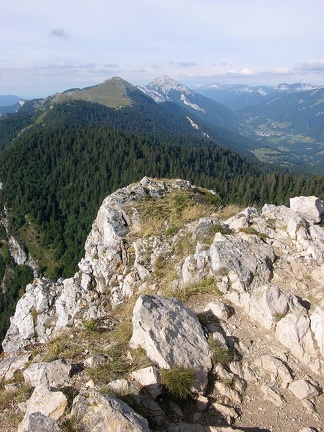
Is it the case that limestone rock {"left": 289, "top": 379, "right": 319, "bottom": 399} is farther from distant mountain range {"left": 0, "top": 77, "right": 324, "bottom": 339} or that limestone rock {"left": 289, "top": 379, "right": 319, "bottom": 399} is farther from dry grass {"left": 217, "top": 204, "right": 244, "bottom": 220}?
distant mountain range {"left": 0, "top": 77, "right": 324, "bottom": 339}

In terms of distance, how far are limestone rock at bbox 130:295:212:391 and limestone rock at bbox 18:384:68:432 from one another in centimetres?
281

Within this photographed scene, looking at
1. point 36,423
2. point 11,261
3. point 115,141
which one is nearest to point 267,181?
point 115,141

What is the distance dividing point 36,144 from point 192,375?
642ft

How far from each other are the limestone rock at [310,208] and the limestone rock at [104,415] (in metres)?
14.9

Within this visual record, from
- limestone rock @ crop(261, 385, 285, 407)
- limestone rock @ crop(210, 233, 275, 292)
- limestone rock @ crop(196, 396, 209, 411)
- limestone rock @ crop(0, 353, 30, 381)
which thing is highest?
limestone rock @ crop(210, 233, 275, 292)

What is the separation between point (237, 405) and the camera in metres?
8.91

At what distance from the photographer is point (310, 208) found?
61.9 feet

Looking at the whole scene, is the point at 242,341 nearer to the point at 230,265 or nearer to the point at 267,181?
the point at 230,265

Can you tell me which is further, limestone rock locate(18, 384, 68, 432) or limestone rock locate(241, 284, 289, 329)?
limestone rock locate(241, 284, 289, 329)

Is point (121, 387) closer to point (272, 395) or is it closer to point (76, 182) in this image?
point (272, 395)

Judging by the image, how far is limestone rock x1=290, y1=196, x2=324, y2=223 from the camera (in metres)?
18.5

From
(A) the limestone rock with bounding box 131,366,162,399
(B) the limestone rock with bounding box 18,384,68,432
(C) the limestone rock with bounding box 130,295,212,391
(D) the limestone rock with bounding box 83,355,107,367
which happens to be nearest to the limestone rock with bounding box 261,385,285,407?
(C) the limestone rock with bounding box 130,295,212,391

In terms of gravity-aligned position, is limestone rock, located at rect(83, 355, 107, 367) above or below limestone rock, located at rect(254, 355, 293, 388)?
above

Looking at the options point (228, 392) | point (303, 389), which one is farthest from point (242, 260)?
point (228, 392)
